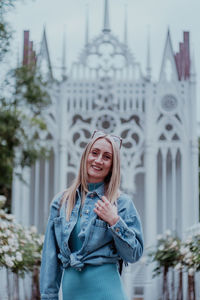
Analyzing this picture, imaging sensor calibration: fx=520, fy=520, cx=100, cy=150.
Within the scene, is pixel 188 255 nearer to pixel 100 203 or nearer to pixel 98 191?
pixel 98 191

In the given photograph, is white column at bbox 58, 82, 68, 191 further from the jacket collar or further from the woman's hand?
the woman's hand

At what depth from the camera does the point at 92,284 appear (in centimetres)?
202

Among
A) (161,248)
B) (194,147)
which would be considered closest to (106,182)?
(161,248)

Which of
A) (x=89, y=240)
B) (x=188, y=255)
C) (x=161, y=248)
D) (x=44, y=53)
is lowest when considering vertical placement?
(x=161, y=248)

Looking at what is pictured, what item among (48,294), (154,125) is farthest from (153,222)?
(48,294)

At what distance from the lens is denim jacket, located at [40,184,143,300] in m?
2.02

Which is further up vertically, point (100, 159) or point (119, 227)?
point (100, 159)

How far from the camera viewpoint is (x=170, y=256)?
6.13 meters

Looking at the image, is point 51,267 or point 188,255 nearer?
point 51,267

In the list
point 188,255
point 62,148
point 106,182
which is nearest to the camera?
point 106,182

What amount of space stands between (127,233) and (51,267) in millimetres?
351

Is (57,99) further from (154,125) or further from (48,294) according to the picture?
(48,294)

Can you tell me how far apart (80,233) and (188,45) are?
8.81 metres

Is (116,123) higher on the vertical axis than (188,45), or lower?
lower
